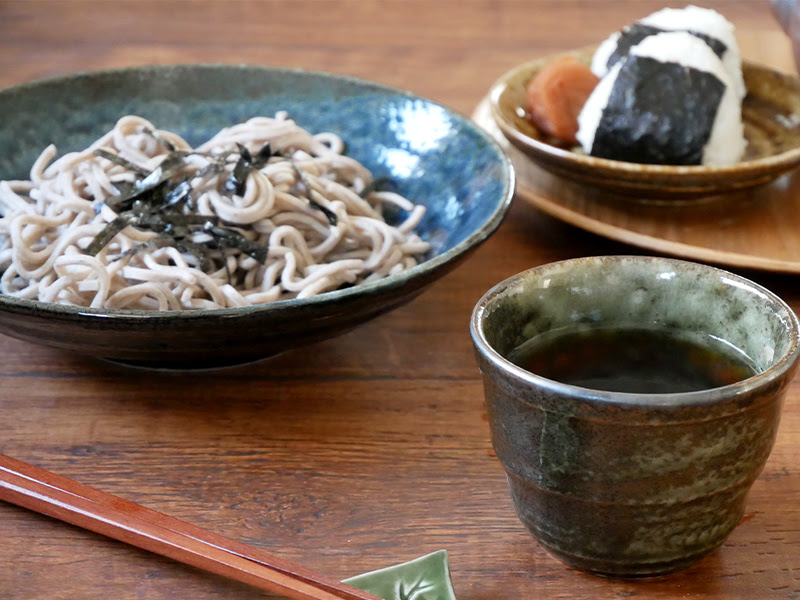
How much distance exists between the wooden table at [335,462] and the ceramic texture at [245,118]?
0.07 meters

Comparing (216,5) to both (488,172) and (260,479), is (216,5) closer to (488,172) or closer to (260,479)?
(488,172)

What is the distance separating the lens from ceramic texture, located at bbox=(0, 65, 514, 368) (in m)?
0.81

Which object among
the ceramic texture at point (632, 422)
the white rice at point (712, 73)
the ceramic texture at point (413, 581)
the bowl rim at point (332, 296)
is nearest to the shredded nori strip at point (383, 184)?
the bowl rim at point (332, 296)

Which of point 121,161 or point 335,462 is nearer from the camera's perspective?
point 335,462

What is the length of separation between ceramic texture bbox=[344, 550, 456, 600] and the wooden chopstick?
2 centimetres

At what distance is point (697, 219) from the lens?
1.24 m

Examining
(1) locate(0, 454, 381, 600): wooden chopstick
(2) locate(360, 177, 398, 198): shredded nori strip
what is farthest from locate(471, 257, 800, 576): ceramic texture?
(2) locate(360, 177, 398, 198): shredded nori strip

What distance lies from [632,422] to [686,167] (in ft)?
2.10

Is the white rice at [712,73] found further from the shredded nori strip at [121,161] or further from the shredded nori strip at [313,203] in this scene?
the shredded nori strip at [121,161]

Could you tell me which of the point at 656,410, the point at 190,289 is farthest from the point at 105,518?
the point at 656,410

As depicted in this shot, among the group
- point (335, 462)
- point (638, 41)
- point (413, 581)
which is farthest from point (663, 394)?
point (638, 41)

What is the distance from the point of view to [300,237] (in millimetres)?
1088

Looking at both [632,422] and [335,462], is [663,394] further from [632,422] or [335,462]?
[335,462]

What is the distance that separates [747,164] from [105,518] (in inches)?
33.9
